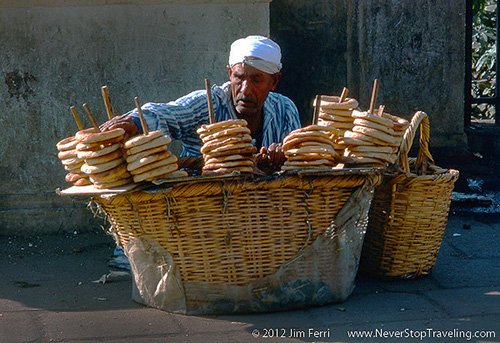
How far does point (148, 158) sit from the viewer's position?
13.4 feet

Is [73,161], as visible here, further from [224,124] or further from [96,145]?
[224,124]

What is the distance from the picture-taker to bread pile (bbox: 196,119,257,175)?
165 inches

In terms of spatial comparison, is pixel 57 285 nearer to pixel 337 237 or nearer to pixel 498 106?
pixel 337 237

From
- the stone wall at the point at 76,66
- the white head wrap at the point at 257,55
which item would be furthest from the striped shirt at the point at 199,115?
the stone wall at the point at 76,66

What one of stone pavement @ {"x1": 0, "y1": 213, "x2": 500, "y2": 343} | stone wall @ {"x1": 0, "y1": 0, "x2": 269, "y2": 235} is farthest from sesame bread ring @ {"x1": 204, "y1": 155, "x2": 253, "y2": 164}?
stone wall @ {"x1": 0, "y1": 0, "x2": 269, "y2": 235}

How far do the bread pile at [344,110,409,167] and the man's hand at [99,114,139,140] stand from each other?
3.18 ft

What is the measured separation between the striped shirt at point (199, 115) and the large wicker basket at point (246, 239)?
1.71 ft

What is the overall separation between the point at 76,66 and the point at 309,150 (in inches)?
87.6

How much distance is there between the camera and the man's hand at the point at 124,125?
4305 millimetres

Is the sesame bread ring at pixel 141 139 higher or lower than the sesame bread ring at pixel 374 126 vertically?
higher

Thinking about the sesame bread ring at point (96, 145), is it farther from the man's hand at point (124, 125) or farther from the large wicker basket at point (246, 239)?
the large wicker basket at point (246, 239)

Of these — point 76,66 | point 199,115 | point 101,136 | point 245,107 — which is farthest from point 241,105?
point 76,66

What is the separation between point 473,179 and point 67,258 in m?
3.41

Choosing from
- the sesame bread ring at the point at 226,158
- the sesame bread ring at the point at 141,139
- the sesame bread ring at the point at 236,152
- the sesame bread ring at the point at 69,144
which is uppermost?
the sesame bread ring at the point at 141,139
